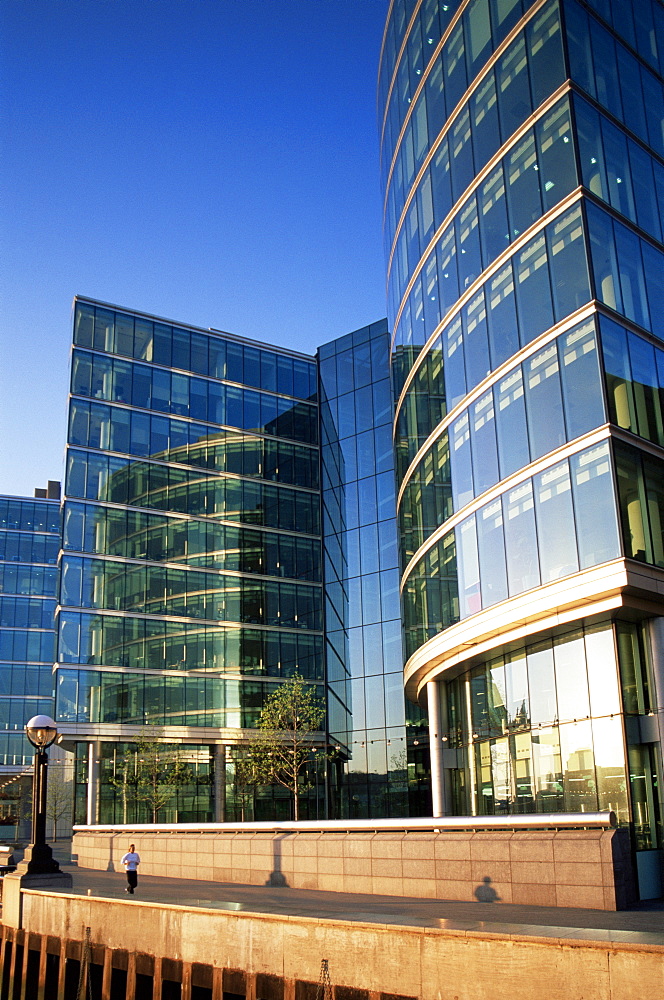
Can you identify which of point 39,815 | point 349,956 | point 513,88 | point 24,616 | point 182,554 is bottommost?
point 349,956

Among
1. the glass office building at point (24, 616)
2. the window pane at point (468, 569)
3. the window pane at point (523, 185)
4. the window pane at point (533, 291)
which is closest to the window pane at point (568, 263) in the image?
the window pane at point (533, 291)

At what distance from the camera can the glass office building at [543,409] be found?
2330 cm

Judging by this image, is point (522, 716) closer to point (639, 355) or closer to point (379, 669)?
point (639, 355)

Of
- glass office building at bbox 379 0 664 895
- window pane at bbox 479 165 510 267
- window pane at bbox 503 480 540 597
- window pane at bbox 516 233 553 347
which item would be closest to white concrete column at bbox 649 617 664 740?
glass office building at bbox 379 0 664 895

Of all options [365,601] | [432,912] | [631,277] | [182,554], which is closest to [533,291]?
[631,277]

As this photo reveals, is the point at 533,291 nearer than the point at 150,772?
Yes

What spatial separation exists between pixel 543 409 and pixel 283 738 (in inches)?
1414

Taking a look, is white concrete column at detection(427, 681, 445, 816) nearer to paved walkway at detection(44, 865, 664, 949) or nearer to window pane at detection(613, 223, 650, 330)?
paved walkway at detection(44, 865, 664, 949)

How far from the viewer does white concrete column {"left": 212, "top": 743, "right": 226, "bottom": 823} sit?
192 feet

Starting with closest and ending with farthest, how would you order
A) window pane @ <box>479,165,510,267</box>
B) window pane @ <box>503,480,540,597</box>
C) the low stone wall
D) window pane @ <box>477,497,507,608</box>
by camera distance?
the low stone wall, window pane @ <box>503,480,540,597</box>, window pane @ <box>477,497,507,608</box>, window pane @ <box>479,165,510,267</box>

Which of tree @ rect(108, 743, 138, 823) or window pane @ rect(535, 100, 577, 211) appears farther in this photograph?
tree @ rect(108, 743, 138, 823)

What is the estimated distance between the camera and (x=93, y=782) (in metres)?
55.7

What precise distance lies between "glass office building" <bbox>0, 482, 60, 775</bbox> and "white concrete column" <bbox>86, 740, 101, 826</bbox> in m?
43.4

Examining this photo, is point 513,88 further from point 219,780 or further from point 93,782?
point 219,780
